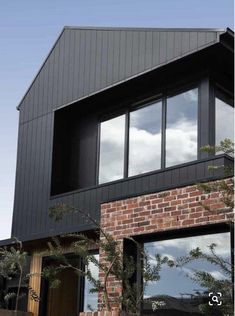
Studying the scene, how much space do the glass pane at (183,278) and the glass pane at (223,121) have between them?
2217 millimetres

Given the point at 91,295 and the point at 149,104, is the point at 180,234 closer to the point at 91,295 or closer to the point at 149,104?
the point at 91,295

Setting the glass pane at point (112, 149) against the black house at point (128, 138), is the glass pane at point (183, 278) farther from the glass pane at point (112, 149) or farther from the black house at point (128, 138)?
the glass pane at point (112, 149)

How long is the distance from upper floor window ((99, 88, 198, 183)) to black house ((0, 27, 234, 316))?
23 millimetres

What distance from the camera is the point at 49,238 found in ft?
45.7

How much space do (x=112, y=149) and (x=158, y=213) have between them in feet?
10.4

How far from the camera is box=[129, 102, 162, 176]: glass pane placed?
499 inches

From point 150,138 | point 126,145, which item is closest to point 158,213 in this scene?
point 150,138

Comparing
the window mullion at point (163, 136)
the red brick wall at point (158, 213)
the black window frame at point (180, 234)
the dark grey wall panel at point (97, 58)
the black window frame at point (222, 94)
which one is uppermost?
the dark grey wall panel at point (97, 58)

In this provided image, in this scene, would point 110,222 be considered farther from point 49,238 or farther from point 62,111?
point 62,111

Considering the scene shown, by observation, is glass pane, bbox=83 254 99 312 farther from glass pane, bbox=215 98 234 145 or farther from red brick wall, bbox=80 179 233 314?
glass pane, bbox=215 98 234 145

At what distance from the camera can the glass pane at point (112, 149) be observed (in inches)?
531

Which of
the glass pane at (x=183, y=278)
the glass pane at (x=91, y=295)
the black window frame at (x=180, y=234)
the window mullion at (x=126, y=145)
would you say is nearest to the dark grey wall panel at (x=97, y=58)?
the window mullion at (x=126, y=145)

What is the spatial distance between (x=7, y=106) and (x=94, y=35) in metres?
4.35

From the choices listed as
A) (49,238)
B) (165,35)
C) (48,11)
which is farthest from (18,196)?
(165,35)
